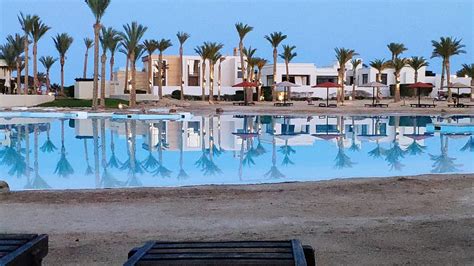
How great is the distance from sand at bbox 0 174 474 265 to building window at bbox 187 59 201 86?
175 ft

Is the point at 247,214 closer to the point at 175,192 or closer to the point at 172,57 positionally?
the point at 175,192

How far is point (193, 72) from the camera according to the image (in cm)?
6269

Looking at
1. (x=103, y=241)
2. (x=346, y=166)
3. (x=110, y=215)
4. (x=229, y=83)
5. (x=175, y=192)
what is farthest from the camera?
(x=229, y=83)

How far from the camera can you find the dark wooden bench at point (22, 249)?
2.83 m

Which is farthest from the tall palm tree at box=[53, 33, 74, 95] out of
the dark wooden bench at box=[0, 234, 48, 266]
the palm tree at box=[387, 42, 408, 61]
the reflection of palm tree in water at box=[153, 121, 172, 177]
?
the dark wooden bench at box=[0, 234, 48, 266]

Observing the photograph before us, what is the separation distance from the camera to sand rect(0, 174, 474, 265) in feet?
16.3

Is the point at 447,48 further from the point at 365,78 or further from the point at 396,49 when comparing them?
the point at 365,78

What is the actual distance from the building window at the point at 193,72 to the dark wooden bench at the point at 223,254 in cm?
5954

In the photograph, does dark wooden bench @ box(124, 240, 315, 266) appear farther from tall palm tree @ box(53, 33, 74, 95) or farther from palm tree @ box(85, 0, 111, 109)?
tall palm tree @ box(53, 33, 74, 95)

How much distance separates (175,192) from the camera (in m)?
8.77

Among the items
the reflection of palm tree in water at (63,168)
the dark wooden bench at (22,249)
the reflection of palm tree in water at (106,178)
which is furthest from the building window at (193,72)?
the dark wooden bench at (22,249)

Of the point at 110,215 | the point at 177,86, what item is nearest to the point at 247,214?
the point at 110,215

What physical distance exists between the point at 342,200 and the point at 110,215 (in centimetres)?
291

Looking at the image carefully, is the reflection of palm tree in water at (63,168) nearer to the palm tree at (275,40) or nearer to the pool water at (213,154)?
the pool water at (213,154)
